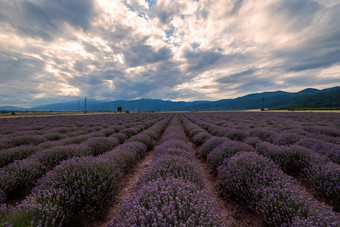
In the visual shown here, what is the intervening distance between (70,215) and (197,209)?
200 centimetres

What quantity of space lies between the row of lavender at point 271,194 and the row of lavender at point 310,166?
0.31 metres

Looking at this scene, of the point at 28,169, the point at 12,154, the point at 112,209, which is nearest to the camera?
the point at 112,209

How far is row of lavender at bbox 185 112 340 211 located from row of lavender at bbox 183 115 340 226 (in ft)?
1.02

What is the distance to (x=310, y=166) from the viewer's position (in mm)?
3562

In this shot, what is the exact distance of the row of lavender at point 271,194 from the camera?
1714 millimetres

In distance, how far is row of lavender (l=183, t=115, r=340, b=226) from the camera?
1714 millimetres

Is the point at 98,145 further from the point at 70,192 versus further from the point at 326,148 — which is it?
the point at 326,148

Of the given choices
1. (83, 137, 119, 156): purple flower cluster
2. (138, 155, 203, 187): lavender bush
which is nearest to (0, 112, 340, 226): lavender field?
(138, 155, 203, 187): lavender bush

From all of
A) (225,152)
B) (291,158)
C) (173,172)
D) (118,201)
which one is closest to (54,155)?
(118,201)

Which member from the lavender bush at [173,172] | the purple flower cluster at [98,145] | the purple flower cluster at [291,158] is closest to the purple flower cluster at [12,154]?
the purple flower cluster at [98,145]

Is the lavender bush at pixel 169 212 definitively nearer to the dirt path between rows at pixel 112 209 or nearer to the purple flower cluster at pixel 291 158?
the dirt path between rows at pixel 112 209

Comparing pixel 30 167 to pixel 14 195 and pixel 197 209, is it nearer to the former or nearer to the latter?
pixel 14 195

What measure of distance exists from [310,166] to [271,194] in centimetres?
250

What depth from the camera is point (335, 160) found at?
13.0 feet
